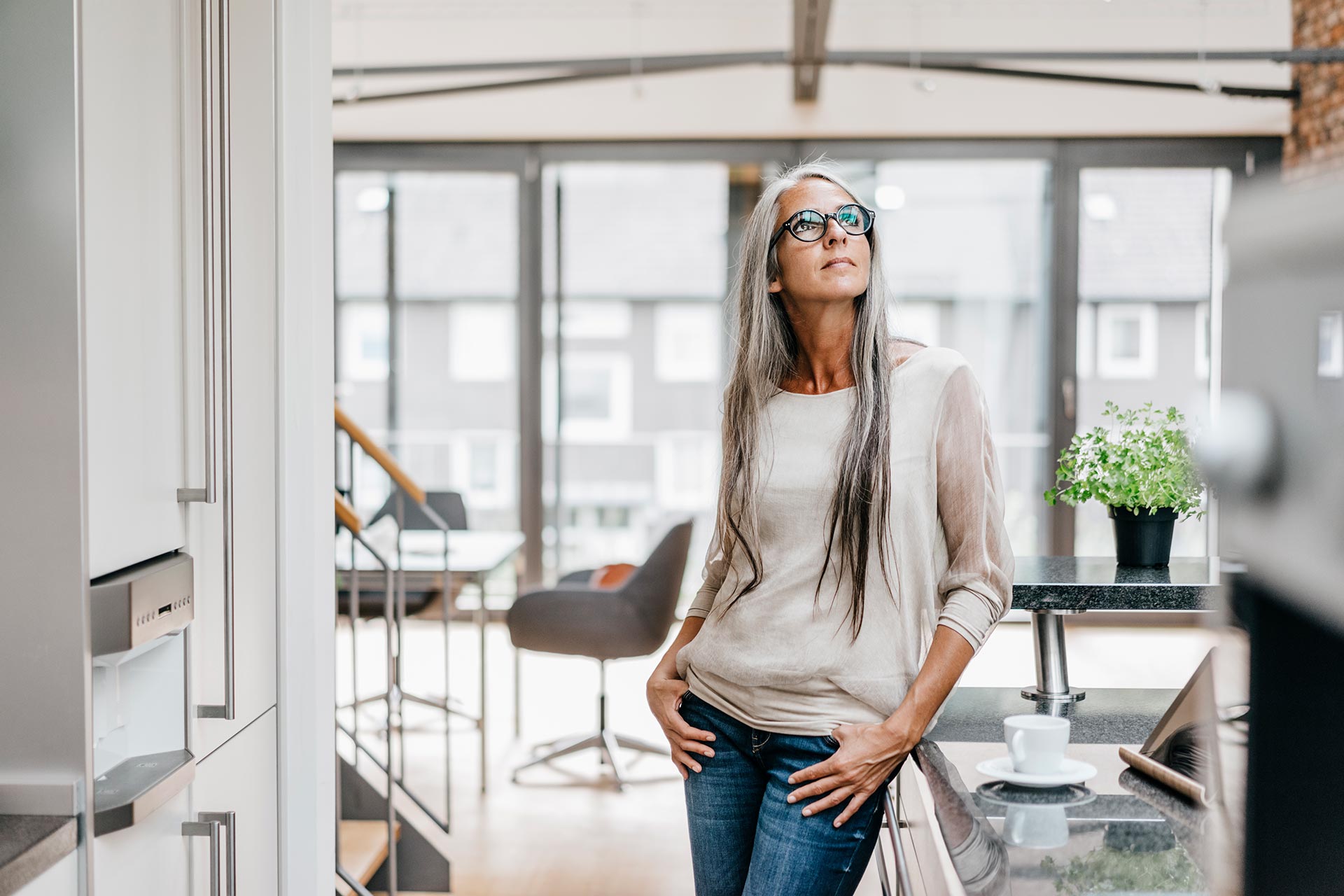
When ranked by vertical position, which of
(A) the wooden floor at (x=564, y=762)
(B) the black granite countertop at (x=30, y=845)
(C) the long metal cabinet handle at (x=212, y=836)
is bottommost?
(A) the wooden floor at (x=564, y=762)

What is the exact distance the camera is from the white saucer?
1221 mm

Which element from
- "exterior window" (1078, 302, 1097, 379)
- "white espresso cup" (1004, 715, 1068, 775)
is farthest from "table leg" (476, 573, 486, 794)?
"exterior window" (1078, 302, 1097, 379)

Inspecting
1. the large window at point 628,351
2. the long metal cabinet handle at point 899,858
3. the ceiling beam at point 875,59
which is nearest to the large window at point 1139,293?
the ceiling beam at point 875,59

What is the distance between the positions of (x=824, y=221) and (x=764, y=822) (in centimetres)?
79

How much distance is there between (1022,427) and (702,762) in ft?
16.9

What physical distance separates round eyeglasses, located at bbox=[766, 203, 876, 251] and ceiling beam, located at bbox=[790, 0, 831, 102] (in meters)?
3.50

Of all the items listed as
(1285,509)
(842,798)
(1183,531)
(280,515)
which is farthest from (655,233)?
(1285,509)

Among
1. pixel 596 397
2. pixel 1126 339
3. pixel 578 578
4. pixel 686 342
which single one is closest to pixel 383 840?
pixel 578 578

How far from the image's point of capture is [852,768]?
1.35 meters

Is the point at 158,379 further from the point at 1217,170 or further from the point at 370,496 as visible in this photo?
the point at 1217,170

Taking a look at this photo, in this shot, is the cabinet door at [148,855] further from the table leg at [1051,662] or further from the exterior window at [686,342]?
the exterior window at [686,342]

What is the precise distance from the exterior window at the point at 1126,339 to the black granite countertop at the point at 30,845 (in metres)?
5.94

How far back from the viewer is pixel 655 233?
20.7 feet

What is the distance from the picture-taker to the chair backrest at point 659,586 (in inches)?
149
